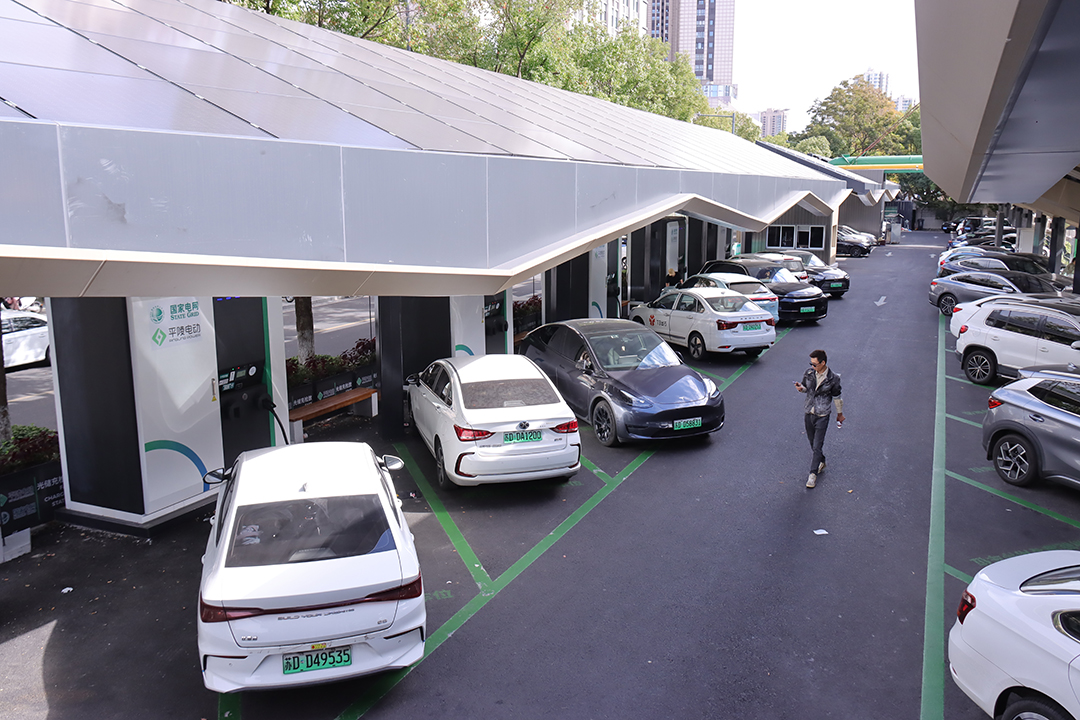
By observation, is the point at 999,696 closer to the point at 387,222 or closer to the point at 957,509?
the point at 957,509

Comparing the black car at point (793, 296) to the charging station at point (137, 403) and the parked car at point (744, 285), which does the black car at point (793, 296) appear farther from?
the charging station at point (137, 403)

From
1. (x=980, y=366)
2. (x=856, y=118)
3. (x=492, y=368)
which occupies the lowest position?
(x=980, y=366)

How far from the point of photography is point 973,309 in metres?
15.4

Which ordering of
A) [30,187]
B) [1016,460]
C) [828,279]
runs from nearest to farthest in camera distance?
[30,187]
[1016,460]
[828,279]

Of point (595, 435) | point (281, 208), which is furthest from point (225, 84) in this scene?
point (595, 435)

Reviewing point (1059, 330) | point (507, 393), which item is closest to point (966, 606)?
point (507, 393)

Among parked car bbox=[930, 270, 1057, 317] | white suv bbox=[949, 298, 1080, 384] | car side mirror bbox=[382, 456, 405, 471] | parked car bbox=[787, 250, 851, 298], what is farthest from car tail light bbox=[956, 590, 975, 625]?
parked car bbox=[787, 250, 851, 298]

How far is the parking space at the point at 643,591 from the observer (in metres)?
5.57

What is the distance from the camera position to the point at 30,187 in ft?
17.6

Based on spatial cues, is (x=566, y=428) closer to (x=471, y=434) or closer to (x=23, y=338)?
(x=471, y=434)

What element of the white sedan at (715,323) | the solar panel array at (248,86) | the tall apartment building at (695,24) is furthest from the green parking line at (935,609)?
the tall apartment building at (695,24)

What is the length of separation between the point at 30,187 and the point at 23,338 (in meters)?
14.9

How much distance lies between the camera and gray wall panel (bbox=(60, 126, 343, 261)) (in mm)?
5763

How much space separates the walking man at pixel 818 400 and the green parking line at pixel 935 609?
1418 millimetres
